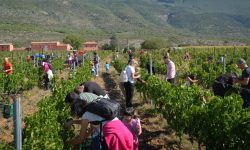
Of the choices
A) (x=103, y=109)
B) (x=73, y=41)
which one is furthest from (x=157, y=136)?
(x=73, y=41)

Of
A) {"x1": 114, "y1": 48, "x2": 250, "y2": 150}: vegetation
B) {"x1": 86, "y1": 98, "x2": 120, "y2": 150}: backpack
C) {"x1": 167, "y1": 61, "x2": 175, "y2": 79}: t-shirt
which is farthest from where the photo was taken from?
{"x1": 167, "y1": 61, "x2": 175, "y2": 79}: t-shirt

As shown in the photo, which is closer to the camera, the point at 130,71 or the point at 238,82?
the point at 238,82

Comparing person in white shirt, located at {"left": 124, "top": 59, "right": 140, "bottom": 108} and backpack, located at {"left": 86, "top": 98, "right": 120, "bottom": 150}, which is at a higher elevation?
backpack, located at {"left": 86, "top": 98, "right": 120, "bottom": 150}

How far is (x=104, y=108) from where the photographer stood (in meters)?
5.02

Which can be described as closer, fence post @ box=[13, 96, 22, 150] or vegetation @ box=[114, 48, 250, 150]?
fence post @ box=[13, 96, 22, 150]

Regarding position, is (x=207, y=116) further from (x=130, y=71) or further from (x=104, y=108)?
(x=130, y=71)

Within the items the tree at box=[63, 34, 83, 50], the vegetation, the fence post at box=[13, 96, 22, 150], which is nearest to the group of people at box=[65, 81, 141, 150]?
the fence post at box=[13, 96, 22, 150]

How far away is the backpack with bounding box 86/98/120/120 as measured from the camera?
496 centimetres

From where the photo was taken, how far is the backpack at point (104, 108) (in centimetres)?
496

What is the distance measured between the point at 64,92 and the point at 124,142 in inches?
213

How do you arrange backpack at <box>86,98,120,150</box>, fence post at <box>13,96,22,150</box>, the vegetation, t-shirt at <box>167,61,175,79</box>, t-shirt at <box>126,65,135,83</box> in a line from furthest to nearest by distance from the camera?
t-shirt at <box>167,61,175,79</box> → t-shirt at <box>126,65,135,83</box> → the vegetation → backpack at <box>86,98,120,150</box> → fence post at <box>13,96,22,150</box>

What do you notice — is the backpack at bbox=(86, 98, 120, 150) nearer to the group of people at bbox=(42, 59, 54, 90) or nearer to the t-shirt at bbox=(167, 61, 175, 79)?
the t-shirt at bbox=(167, 61, 175, 79)

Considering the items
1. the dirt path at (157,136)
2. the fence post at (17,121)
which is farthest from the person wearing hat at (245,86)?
the fence post at (17,121)

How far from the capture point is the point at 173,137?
8961 mm
